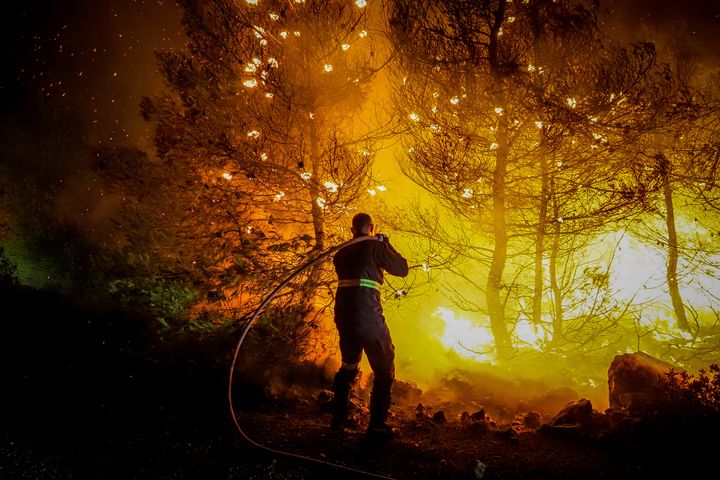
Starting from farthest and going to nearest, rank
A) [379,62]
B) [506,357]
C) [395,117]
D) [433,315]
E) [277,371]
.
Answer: [433,315] → [506,357] → [395,117] → [379,62] → [277,371]

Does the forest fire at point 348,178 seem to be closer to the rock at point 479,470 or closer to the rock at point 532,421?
the rock at point 532,421

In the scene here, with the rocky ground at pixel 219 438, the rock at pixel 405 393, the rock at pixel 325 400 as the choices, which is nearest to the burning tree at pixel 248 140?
the rocky ground at pixel 219 438

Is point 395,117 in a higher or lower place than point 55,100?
lower

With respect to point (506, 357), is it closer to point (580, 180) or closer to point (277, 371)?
point (580, 180)

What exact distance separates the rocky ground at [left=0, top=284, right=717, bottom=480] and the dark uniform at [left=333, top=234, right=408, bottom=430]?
0.47 meters

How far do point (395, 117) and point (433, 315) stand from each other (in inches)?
270

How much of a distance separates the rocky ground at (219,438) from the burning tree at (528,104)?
402 centimetres

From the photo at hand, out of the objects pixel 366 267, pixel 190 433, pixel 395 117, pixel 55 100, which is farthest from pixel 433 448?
pixel 55 100

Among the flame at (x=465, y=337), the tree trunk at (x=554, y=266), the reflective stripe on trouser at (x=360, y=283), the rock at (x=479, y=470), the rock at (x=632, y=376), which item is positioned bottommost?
the rock at (x=479, y=470)

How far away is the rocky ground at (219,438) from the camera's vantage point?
377cm

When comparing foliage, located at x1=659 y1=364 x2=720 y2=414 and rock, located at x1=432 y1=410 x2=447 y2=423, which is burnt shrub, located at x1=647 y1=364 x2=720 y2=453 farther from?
rock, located at x1=432 y1=410 x2=447 y2=423

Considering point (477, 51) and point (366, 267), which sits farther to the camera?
point (477, 51)

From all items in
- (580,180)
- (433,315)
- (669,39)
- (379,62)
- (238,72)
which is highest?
(669,39)

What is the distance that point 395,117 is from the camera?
8039 mm
